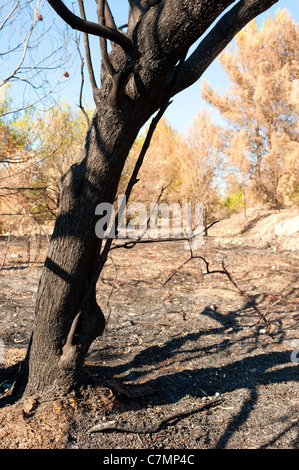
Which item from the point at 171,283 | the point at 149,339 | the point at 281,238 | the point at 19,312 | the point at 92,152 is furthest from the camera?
the point at 281,238

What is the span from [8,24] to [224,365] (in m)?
3.07

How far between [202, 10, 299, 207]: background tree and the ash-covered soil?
925 centimetres

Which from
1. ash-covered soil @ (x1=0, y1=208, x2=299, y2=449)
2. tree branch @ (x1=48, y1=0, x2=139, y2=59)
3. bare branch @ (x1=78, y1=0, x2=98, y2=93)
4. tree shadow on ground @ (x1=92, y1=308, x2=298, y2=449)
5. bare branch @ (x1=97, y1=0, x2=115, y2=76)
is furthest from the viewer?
tree shadow on ground @ (x1=92, y1=308, x2=298, y2=449)

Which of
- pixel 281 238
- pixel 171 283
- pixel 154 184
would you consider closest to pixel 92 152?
pixel 171 283

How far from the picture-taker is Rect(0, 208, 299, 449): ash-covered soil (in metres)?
1.80

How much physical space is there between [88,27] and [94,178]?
70 centimetres

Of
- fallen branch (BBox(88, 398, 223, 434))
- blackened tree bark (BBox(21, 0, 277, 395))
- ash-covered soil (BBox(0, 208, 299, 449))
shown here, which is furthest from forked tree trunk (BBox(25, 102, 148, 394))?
fallen branch (BBox(88, 398, 223, 434))

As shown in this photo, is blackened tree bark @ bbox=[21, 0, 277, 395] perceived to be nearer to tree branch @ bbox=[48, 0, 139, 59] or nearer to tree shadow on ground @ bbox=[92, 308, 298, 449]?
tree branch @ bbox=[48, 0, 139, 59]

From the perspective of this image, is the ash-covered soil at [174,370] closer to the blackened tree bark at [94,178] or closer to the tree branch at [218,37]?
the blackened tree bark at [94,178]

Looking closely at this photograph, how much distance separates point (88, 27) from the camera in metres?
1.40

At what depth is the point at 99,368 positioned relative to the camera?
2.57 m

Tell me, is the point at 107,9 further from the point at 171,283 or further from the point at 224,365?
the point at 171,283

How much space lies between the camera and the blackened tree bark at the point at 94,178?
5.66ft

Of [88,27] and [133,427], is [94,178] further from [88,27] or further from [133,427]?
[133,427]
